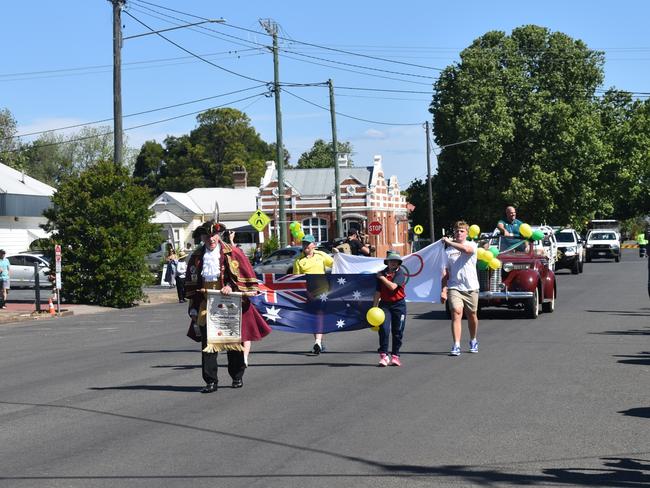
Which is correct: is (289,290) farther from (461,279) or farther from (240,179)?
(240,179)

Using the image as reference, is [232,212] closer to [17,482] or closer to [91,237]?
[91,237]

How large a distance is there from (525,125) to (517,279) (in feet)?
146

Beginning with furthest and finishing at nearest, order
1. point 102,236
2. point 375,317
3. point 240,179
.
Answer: point 240,179 → point 102,236 → point 375,317

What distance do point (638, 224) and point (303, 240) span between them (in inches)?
5180

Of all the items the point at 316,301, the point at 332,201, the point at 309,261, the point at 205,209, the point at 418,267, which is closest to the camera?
the point at 316,301

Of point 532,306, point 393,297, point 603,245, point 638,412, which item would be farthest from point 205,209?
point 638,412

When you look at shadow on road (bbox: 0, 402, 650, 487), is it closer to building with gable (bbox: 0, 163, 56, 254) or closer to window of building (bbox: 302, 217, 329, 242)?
building with gable (bbox: 0, 163, 56, 254)

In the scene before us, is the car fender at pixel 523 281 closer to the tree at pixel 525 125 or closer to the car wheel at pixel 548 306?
the car wheel at pixel 548 306

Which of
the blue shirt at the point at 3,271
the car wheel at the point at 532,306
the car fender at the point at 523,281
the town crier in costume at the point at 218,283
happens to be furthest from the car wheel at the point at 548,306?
the blue shirt at the point at 3,271

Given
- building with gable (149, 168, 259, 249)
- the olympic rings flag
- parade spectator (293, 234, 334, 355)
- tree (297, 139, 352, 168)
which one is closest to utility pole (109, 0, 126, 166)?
the olympic rings flag

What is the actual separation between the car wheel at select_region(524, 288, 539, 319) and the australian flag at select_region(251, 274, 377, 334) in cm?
665

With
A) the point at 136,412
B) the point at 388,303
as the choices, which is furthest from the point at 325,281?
the point at 136,412

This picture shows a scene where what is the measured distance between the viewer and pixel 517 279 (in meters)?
22.4

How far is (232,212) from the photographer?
9100 cm
